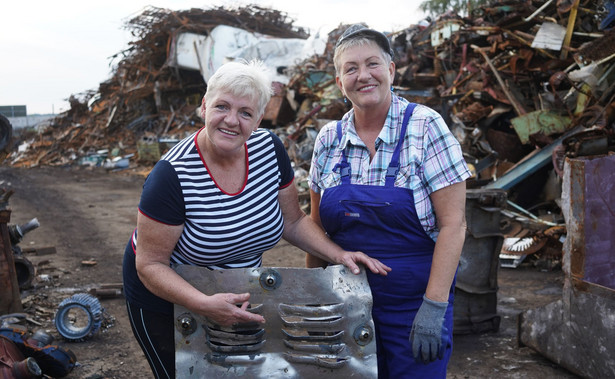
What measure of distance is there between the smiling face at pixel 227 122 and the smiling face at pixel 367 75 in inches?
16.3

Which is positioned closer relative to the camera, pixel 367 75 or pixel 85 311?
pixel 367 75

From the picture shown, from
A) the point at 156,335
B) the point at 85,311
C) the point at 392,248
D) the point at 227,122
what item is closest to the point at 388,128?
the point at 392,248

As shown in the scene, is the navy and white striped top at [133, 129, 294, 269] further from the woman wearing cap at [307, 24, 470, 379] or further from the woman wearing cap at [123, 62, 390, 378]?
the woman wearing cap at [307, 24, 470, 379]

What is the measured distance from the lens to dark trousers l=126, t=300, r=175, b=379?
2129 mm

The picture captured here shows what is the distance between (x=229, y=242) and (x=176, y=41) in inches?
774

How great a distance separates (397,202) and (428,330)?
19.7 inches

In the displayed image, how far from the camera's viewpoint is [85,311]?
174 inches

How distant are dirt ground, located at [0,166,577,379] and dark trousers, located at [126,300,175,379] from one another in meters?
1.93

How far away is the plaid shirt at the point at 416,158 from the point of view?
199 cm

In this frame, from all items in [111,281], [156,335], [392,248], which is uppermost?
[392,248]

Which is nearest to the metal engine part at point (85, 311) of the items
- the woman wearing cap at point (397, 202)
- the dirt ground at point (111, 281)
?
the dirt ground at point (111, 281)

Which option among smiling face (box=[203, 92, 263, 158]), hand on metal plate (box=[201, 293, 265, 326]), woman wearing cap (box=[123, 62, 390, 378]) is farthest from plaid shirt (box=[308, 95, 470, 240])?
hand on metal plate (box=[201, 293, 265, 326])

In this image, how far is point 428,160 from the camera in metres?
2.00

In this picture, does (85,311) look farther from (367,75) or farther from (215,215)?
(367,75)
